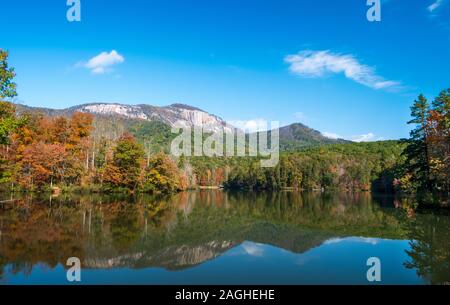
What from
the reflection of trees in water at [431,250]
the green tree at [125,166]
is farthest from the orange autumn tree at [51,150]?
the reflection of trees in water at [431,250]

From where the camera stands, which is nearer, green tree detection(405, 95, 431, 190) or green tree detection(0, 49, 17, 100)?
green tree detection(0, 49, 17, 100)

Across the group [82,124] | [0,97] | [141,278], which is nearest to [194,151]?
A: [82,124]

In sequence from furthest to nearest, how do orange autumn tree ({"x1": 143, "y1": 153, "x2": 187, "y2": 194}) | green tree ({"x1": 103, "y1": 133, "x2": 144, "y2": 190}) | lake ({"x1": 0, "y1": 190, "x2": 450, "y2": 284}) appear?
orange autumn tree ({"x1": 143, "y1": 153, "x2": 187, "y2": 194})
green tree ({"x1": 103, "y1": 133, "x2": 144, "y2": 190})
lake ({"x1": 0, "y1": 190, "x2": 450, "y2": 284})

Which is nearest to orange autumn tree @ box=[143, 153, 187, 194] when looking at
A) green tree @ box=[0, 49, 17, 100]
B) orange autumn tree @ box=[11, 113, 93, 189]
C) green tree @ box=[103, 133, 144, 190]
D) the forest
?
the forest

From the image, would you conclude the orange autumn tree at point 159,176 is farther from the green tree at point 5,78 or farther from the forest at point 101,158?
the green tree at point 5,78

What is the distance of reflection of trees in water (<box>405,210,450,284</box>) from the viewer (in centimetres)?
1030

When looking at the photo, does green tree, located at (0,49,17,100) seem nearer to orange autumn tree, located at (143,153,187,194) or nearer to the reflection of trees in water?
the reflection of trees in water

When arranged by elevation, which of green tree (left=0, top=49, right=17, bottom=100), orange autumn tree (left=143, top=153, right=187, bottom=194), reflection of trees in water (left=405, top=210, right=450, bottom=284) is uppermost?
green tree (left=0, top=49, right=17, bottom=100)

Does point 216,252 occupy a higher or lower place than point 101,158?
lower

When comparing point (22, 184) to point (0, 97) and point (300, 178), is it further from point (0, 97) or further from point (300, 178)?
point (300, 178)

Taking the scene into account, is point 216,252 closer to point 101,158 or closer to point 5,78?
point 5,78

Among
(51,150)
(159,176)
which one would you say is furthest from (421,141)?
(51,150)

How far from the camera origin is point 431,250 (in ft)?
44.2

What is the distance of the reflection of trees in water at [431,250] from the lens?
33.8 ft
